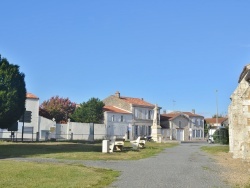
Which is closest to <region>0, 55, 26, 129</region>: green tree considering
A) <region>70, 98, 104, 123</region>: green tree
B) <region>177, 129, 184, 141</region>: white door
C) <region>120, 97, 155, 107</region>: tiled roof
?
<region>70, 98, 104, 123</region>: green tree

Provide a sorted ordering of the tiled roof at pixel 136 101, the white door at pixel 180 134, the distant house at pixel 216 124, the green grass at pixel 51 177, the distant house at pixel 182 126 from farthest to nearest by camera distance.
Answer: the white door at pixel 180 134 < the distant house at pixel 182 126 < the tiled roof at pixel 136 101 < the distant house at pixel 216 124 < the green grass at pixel 51 177

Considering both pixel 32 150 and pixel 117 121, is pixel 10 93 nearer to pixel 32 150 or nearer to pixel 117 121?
pixel 32 150

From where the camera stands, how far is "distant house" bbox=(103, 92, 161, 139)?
6538 cm

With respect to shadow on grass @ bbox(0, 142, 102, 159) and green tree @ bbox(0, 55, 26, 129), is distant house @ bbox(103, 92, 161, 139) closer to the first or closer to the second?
green tree @ bbox(0, 55, 26, 129)

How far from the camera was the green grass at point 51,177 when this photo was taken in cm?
1027

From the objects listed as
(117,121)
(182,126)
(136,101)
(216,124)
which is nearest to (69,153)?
(117,121)

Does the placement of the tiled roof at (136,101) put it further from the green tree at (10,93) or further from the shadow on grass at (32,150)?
the shadow on grass at (32,150)

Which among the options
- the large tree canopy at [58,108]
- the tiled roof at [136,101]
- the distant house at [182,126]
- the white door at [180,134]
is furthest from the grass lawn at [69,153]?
the white door at [180,134]

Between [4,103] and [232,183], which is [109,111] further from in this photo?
[232,183]

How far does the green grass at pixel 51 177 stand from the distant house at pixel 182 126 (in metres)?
60.1

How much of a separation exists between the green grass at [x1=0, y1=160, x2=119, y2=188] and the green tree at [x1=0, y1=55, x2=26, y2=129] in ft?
67.0

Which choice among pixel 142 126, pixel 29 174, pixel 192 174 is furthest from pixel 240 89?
pixel 142 126

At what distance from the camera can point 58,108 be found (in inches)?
2670

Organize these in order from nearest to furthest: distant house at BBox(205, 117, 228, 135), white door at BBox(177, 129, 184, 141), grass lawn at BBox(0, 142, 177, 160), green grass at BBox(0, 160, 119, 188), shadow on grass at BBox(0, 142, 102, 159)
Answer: green grass at BBox(0, 160, 119, 188) → grass lawn at BBox(0, 142, 177, 160) → shadow on grass at BBox(0, 142, 102, 159) → distant house at BBox(205, 117, 228, 135) → white door at BBox(177, 129, 184, 141)
